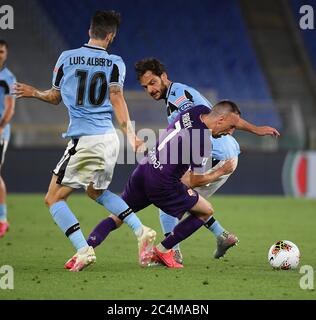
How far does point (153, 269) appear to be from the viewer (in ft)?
24.7

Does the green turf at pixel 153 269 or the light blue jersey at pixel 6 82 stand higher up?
the light blue jersey at pixel 6 82

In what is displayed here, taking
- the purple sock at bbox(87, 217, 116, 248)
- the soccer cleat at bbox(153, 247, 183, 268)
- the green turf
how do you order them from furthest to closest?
the purple sock at bbox(87, 217, 116, 248)
the soccer cleat at bbox(153, 247, 183, 268)
the green turf

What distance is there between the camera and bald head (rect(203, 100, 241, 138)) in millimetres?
7266

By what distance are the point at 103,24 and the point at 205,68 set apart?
14694mm

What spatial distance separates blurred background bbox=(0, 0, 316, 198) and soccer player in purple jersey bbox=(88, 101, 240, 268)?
1010 centimetres

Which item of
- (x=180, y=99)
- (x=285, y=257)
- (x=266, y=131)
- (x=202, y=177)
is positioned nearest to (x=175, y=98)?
(x=180, y=99)

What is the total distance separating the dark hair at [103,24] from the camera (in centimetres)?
748

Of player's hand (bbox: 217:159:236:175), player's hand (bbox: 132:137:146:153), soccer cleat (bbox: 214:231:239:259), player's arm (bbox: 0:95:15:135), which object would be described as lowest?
soccer cleat (bbox: 214:231:239:259)

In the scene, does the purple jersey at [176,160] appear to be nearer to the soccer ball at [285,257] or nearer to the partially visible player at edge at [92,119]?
the partially visible player at edge at [92,119]

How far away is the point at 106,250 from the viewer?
916 centimetres

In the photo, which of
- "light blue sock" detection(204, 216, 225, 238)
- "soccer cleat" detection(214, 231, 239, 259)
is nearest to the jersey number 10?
"light blue sock" detection(204, 216, 225, 238)

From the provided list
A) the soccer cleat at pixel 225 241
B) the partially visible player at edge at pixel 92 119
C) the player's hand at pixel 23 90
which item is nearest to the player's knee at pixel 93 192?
the partially visible player at edge at pixel 92 119

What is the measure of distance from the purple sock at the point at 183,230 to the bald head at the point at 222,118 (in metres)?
0.82

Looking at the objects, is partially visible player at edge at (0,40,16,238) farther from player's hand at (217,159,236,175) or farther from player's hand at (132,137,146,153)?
player's hand at (132,137,146,153)
